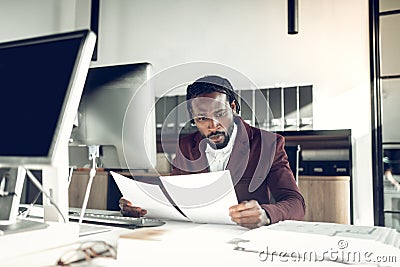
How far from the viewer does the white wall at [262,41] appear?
362 cm

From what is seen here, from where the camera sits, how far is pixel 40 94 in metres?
0.78

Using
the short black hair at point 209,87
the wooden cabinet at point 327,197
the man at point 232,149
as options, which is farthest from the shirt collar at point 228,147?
the wooden cabinet at point 327,197

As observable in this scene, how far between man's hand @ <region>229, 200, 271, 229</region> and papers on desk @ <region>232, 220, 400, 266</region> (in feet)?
0.80

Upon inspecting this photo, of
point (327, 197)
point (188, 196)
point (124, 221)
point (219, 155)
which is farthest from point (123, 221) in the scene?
point (327, 197)

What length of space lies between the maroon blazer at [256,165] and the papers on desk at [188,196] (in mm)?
391

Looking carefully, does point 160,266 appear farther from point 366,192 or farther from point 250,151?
point 366,192

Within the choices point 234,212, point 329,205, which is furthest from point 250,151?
point 329,205

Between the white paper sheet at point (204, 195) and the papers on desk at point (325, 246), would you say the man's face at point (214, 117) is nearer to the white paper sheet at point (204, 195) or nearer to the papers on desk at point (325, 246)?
the white paper sheet at point (204, 195)

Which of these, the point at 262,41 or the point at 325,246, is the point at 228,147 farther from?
the point at 262,41

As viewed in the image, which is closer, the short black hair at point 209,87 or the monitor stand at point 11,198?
the monitor stand at point 11,198

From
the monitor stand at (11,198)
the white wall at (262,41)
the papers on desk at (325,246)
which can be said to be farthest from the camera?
the white wall at (262,41)

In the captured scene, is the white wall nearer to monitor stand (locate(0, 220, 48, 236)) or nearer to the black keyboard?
the black keyboard

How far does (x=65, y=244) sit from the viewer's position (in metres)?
0.82

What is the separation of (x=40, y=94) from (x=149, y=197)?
524 mm
